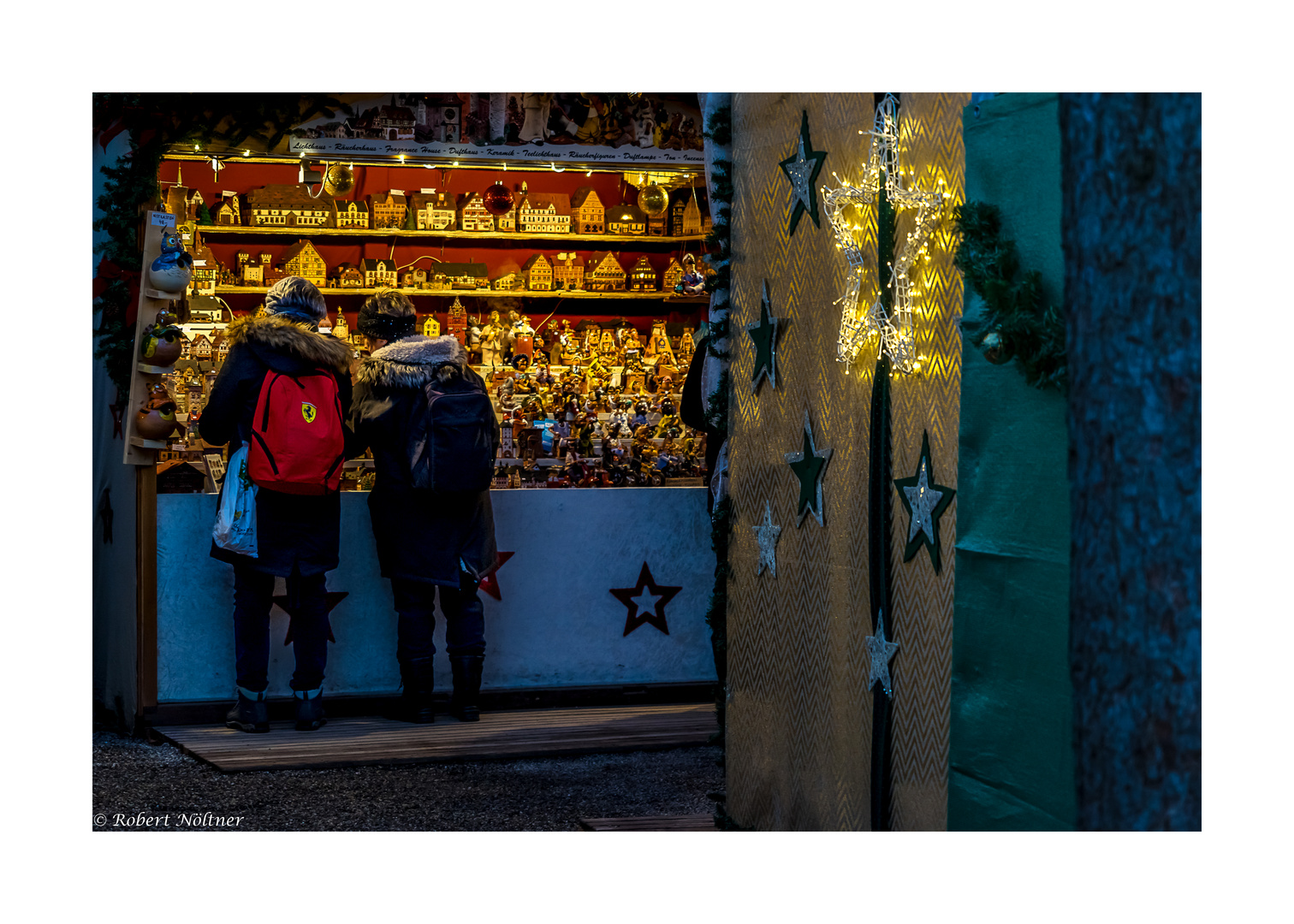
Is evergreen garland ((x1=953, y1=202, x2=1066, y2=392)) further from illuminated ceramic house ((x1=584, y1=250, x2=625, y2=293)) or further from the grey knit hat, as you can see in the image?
illuminated ceramic house ((x1=584, y1=250, x2=625, y2=293))

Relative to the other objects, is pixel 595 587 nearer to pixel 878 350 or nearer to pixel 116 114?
pixel 116 114

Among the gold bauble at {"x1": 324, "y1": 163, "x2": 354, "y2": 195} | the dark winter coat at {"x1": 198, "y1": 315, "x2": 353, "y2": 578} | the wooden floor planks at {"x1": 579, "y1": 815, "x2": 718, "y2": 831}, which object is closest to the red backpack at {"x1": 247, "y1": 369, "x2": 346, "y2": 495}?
the dark winter coat at {"x1": 198, "y1": 315, "x2": 353, "y2": 578}

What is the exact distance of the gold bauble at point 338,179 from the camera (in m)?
8.02

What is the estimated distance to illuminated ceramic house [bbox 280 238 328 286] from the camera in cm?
846

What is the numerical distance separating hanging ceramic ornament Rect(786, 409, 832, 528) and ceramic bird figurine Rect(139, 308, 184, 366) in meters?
3.03

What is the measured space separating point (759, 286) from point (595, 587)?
8.86ft

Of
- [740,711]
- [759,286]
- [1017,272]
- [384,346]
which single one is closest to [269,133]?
[384,346]

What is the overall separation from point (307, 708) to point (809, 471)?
296 cm

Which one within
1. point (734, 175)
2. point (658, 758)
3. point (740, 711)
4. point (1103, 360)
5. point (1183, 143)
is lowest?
point (658, 758)

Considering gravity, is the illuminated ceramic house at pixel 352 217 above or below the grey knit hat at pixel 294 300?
above

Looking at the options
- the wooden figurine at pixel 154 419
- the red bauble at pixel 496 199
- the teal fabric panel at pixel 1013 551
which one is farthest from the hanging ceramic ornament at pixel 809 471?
the red bauble at pixel 496 199

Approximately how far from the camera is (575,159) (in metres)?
7.31

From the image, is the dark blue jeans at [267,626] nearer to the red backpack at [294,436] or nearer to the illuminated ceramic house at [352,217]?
the red backpack at [294,436]

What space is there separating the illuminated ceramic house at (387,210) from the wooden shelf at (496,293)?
1.22 ft
